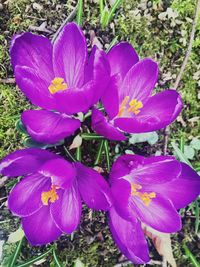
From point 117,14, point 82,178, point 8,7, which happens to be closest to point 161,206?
point 82,178

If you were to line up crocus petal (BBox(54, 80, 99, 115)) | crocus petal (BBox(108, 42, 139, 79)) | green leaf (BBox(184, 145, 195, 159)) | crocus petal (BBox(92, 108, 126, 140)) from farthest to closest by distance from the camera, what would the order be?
green leaf (BBox(184, 145, 195, 159)), crocus petal (BBox(108, 42, 139, 79)), crocus petal (BBox(92, 108, 126, 140)), crocus petal (BBox(54, 80, 99, 115))

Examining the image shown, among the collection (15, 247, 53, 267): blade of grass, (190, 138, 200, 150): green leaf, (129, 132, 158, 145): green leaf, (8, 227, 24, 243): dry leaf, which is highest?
(129, 132, 158, 145): green leaf

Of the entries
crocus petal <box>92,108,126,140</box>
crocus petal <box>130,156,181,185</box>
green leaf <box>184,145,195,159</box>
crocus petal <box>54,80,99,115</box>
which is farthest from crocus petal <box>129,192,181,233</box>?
green leaf <box>184,145,195,159</box>

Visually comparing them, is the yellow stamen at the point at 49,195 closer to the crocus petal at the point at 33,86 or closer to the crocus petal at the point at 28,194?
the crocus petal at the point at 28,194

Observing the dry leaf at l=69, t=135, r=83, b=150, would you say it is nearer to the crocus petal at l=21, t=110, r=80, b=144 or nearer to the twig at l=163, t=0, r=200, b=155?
the crocus petal at l=21, t=110, r=80, b=144

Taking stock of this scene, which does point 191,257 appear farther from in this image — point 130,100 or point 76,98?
point 76,98

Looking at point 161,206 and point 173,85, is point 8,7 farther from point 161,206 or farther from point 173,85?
point 161,206
